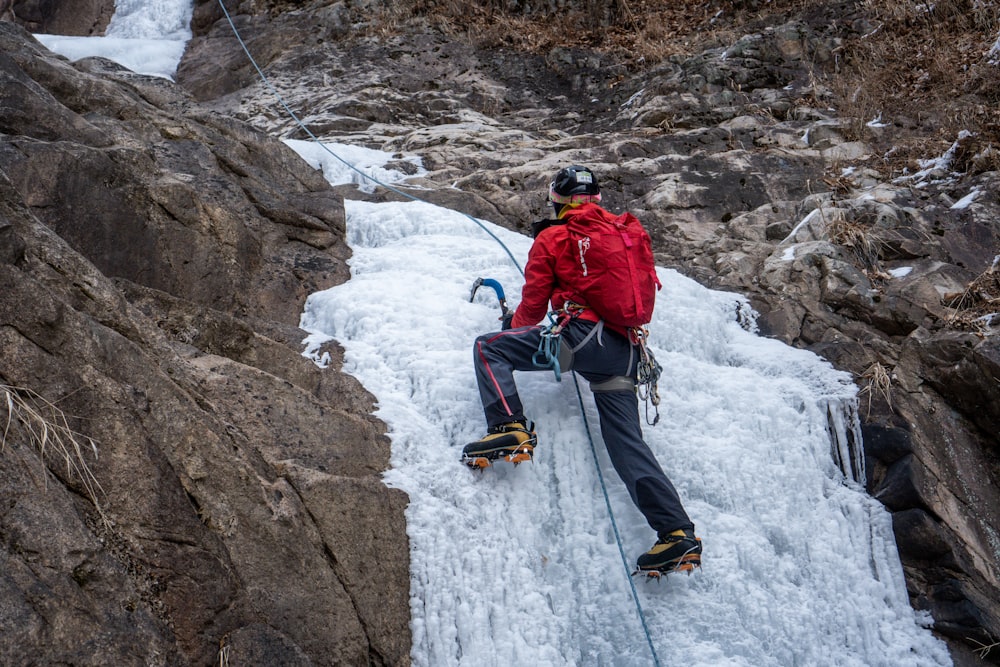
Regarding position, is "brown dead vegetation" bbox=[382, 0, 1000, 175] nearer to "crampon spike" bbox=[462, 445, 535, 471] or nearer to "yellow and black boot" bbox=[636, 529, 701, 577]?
"yellow and black boot" bbox=[636, 529, 701, 577]

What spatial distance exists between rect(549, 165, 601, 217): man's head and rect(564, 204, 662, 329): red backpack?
0.65 ft

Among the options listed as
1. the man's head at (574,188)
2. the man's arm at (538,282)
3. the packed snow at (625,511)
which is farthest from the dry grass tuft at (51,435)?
the man's head at (574,188)

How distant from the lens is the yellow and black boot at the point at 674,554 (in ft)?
12.5

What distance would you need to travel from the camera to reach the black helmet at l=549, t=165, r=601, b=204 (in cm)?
454

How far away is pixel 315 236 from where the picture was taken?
20.5ft

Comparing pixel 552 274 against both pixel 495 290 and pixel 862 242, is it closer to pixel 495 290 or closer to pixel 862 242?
pixel 495 290

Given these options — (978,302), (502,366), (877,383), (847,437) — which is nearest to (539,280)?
(502,366)

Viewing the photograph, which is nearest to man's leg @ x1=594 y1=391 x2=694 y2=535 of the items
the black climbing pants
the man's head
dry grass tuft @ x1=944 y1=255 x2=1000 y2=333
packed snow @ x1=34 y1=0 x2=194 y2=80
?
the black climbing pants

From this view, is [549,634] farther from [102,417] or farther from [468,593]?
[102,417]

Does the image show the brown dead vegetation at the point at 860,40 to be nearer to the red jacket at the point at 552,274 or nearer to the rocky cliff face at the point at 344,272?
the rocky cliff face at the point at 344,272

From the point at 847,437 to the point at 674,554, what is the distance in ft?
5.97

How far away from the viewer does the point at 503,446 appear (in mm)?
4125

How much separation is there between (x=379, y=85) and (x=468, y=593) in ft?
29.9

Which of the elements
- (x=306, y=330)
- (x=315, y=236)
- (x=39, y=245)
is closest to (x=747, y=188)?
(x=315, y=236)
